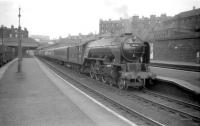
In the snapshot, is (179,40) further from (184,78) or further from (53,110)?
(53,110)

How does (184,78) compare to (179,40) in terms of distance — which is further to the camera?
(179,40)

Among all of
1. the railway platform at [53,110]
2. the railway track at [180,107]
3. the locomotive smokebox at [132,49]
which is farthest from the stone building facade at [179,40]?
the railway platform at [53,110]

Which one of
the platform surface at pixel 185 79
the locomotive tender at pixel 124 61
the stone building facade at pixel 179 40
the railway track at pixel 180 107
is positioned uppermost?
the stone building facade at pixel 179 40

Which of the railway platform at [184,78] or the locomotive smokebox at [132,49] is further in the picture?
the locomotive smokebox at [132,49]

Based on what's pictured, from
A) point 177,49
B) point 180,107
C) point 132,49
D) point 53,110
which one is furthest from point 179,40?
point 53,110

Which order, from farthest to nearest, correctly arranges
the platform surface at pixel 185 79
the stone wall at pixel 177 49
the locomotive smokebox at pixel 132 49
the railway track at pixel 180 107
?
the stone wall at pixel 177 49, the locomotive smokebox at pixel 132 49, the platform surface at pixel 185 79, the railway track at pixel 180 107

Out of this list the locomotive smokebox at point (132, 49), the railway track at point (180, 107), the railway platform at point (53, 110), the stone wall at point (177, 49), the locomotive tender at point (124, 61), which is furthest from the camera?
the stone wall at point (177, 49)

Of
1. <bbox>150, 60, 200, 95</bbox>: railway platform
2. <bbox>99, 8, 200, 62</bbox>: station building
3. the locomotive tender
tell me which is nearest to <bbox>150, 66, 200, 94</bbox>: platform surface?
<bbox>150, 60, 200, 95</bbox>: railway platform

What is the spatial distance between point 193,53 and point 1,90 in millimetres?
20795

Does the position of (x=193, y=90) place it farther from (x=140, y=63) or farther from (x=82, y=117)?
(x=82, y=117)

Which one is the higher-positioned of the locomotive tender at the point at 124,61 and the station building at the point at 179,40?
the station building at the point at 179,40

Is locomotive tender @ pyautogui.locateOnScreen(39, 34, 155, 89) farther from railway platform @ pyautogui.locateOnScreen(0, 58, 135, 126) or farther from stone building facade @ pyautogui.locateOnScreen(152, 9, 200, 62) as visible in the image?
stone building facade @ pyautogui.locateOnScreen(152, 9, 200, 62)

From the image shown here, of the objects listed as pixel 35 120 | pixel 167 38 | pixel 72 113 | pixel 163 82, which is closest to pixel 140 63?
pixel 163 82

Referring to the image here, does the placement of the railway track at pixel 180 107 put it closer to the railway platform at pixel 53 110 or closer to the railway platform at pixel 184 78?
the railway platform at pixel 184 78
